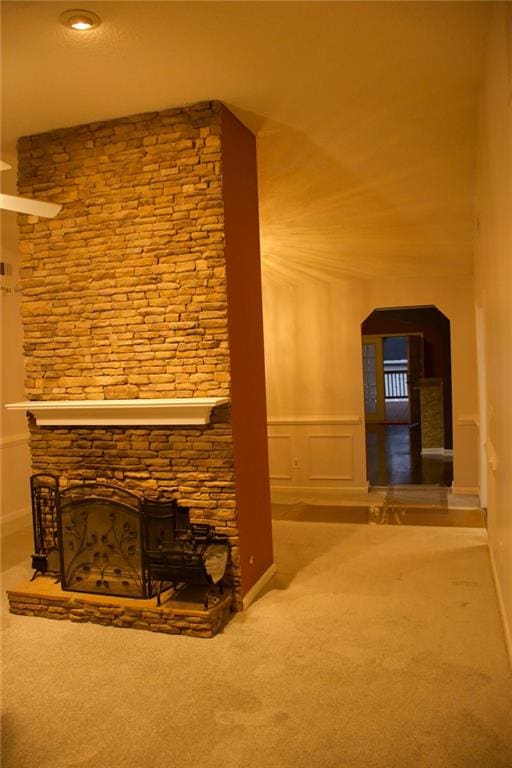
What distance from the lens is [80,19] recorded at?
2.63m

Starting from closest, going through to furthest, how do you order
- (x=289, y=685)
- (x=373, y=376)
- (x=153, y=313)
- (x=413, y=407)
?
(x=289, y=685)
(x=153, y=313)
(x=413, y=407)
(x=373, y=376)

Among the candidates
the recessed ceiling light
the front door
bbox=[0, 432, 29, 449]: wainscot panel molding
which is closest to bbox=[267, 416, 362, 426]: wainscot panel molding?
bbox=[0, 432, 29, 449]: wainscot panel molding

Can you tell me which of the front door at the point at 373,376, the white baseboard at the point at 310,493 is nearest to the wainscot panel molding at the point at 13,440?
the white baseboard at the point at 310,493

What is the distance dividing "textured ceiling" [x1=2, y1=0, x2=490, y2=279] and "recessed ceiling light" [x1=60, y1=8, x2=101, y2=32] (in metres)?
0.04

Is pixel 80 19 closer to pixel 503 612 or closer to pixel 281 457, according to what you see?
pixel 503 612

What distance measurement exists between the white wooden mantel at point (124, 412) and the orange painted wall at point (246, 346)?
270 millimetres

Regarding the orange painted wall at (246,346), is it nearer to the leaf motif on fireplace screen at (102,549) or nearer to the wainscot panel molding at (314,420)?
the leaf motif on fireplace screen at (102,549)

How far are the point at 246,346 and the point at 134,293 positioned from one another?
31.0 inches

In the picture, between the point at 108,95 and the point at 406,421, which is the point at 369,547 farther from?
the point at 406,421

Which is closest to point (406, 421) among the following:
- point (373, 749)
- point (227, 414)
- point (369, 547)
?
point (369, 547)

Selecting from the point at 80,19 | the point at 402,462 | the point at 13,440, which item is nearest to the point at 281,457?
the point at 402,462

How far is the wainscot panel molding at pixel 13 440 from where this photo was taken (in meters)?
6.05

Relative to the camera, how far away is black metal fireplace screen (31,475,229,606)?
353 centimetres

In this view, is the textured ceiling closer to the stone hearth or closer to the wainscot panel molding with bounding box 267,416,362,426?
the wainscot panel molding with bounding box 267,416,362,426
